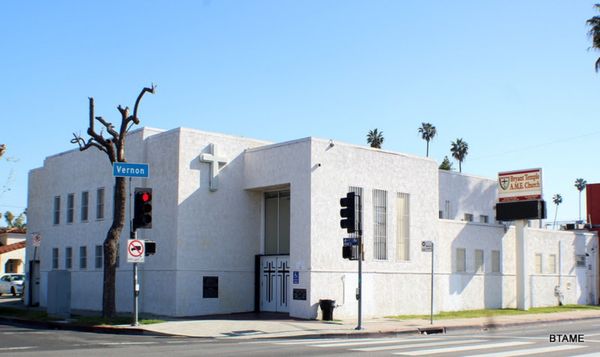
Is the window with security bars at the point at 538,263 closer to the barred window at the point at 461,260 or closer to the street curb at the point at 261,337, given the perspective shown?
the barred window at the point at 461,260

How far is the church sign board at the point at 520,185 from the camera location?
3472 cm

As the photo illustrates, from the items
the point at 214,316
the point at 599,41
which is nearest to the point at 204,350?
the point at 214,316

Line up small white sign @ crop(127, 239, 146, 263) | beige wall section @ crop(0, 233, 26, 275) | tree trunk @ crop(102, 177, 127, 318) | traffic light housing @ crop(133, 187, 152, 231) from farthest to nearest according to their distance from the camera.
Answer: beige wall section @ crop(0, 233, 26, 275), tree trunk @ crop(102, 177, 127, 318), small white sign @ crop(127, 239, 146, 263), traffic light housing @ crop(133, 187, 152, 231)

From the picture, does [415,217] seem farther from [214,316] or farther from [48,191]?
[48,191]

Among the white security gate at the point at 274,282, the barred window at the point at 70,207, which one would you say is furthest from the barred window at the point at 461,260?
the barred window at the point at 70,207

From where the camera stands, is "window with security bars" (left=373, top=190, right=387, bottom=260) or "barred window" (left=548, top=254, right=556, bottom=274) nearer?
"window with security bars" (left=373, top=190, right=387, bottom=260)

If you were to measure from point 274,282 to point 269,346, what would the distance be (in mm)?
11833

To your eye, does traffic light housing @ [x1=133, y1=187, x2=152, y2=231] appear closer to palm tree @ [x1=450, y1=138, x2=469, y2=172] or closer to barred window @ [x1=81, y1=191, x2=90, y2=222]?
barred window @ [x1=81, y1=191, x2=90, y2=222]

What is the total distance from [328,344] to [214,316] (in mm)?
10129

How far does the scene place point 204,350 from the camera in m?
16.2

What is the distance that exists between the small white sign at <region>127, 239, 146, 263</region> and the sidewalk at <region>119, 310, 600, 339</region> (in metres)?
2.08

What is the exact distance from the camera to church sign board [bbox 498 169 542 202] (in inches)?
1367

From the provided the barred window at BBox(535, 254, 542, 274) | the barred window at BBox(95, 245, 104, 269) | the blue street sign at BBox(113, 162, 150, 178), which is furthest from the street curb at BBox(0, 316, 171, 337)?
the barred window at BBox(535, 254, 542, 274)

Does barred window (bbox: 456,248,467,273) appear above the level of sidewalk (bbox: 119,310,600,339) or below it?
above
